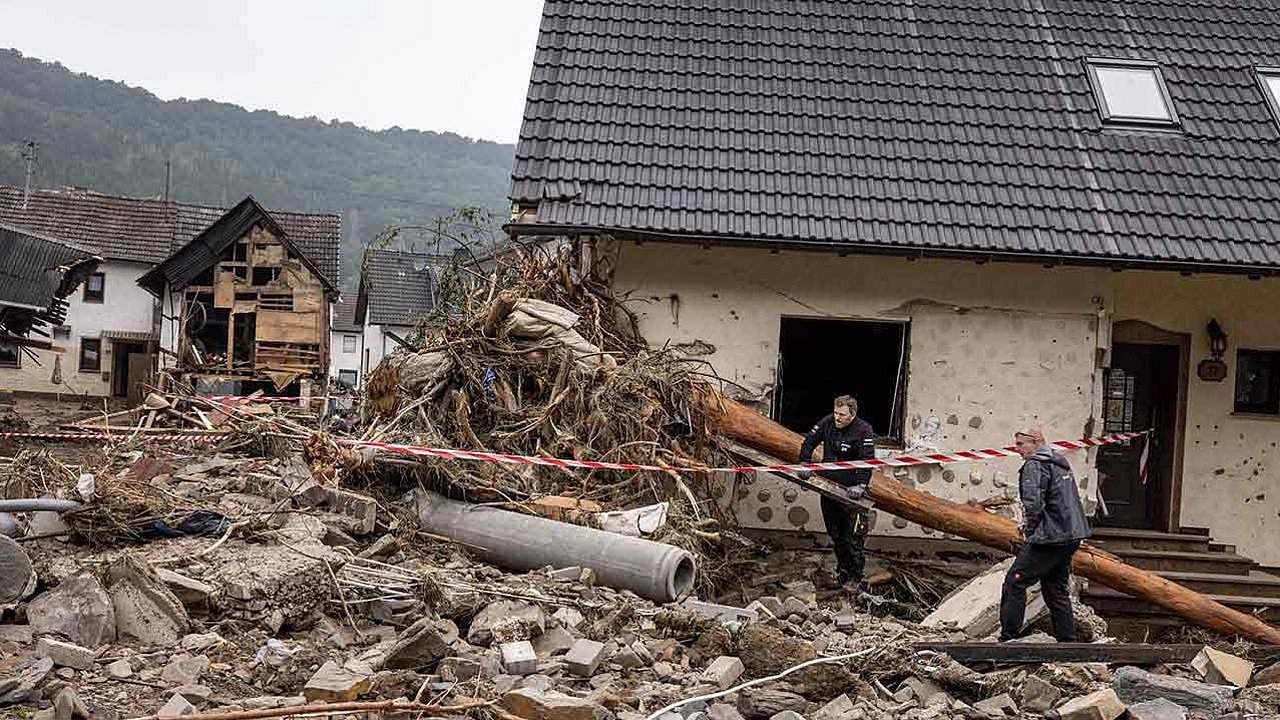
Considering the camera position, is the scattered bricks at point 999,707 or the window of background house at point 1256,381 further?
the window of background house at point 1256,381

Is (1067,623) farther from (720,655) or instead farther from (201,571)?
(201,571)

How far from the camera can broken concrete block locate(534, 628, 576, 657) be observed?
6.05m

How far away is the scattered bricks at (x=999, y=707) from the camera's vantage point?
580cm

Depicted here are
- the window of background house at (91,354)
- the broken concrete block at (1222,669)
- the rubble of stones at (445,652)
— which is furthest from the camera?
the window of background house at (91,354)

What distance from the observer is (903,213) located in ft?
35.4

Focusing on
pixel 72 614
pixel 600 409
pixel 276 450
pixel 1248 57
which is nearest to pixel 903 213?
pixel 600 409

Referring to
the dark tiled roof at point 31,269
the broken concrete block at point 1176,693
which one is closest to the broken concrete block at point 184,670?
the broken concrete block at point 1176,693

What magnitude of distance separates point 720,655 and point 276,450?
595 centimetres

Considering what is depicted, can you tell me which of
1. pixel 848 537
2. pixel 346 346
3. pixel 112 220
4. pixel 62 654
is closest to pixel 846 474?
pixel 848 537

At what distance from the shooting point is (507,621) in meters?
6.19

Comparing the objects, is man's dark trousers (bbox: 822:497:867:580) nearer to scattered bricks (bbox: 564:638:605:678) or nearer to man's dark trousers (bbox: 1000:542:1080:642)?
man's dark trousers (bbox: 1000:542:1080:642)

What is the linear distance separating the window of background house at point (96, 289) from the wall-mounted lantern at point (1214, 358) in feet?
131

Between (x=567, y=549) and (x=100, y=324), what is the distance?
4014 cm

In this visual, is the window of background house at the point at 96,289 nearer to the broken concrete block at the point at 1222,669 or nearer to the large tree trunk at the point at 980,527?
the large tree trunk at the point at 980,527
